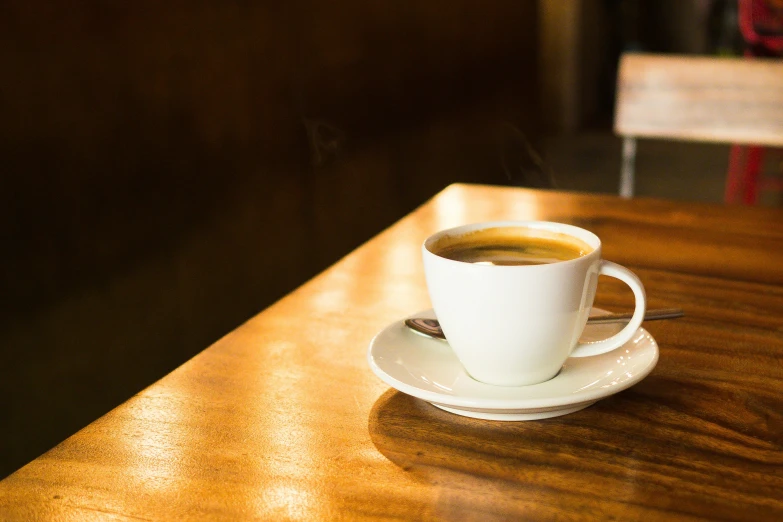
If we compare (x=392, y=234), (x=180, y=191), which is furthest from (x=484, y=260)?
Result: (x=180, y=191)

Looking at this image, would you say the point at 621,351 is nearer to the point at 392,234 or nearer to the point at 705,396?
the point at 705,396

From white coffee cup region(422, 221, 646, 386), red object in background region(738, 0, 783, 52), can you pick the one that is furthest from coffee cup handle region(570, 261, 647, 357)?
red object in background region(738, 0, 783, 52)

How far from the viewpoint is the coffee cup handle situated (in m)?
0.50

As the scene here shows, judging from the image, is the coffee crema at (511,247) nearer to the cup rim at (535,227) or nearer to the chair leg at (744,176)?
the cup rim at (535,227)

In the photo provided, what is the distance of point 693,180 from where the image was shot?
4.03 m

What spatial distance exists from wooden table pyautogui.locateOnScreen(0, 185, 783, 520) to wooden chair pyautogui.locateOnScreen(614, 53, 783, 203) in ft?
2.18

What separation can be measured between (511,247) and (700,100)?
856mm

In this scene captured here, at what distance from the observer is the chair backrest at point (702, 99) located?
4.06 feet

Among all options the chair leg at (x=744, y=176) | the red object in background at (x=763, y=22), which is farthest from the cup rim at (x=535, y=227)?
the red object in background at (x=763, y=22)

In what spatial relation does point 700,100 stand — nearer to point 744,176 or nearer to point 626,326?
point 744,176

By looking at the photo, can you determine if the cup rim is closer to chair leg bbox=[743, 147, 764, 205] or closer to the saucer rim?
the saucer rim

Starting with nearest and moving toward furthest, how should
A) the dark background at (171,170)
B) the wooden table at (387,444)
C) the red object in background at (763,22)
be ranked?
the wooden table at (387,444)
the dark background at (171,170)
the red object in background at (763,22)

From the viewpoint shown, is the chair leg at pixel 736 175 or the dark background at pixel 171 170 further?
the chair leg at pixel 736 175

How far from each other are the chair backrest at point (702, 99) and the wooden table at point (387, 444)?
664 millimetres
